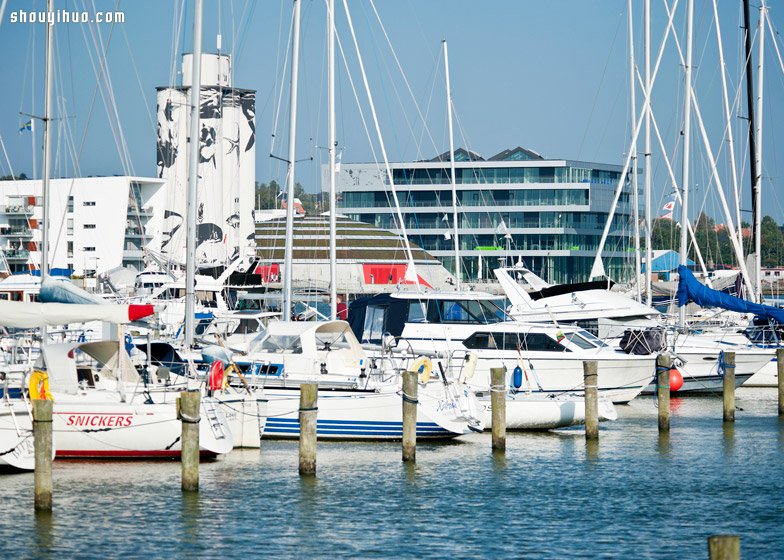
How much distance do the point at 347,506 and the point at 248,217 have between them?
9157 cm

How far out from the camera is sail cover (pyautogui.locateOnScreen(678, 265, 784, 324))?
41.4 metres

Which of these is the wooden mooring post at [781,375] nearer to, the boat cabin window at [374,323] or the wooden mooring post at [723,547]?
the boat cabin window at [374,323]

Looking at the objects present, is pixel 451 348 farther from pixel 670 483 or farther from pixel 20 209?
pixel 20 209

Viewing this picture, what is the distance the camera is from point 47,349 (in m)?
25.6

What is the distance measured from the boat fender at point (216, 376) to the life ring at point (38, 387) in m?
3.55

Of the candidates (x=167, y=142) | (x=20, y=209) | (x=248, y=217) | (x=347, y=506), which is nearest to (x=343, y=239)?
(x=248, y=217)

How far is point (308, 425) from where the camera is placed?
23656 mm

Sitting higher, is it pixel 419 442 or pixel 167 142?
pixel 167 142

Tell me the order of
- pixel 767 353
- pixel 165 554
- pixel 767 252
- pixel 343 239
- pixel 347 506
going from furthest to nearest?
pixel 767 252
pixel 343 239
pixel 767 353
pixel 347 506
pixel 165 554

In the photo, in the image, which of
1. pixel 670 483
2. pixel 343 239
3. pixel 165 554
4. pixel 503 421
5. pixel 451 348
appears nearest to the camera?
pixel 165 554

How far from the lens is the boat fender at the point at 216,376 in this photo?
86.8ft

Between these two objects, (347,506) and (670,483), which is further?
(670,483)

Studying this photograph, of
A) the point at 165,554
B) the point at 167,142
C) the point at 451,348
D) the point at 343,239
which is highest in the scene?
the point at 167,142

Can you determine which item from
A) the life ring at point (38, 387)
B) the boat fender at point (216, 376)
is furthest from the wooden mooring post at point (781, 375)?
the life ring at point (38, 387)
